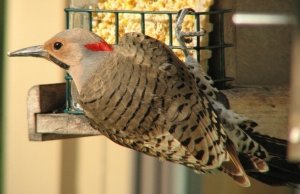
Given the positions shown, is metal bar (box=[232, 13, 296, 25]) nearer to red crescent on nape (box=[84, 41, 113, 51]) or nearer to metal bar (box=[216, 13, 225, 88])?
metal bar (box=[216, 13, 225, 88])

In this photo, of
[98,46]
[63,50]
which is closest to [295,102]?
[98,46]

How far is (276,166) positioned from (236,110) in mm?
286

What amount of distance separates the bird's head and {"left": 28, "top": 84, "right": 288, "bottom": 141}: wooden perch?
0.47ft

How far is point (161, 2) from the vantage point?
14.7ft

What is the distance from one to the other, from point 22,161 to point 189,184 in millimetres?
846

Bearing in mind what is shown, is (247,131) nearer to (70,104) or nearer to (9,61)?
(70,104)

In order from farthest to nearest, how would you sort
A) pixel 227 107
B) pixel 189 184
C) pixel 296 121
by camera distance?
→ pixel 189 184 < pixel 227 107 < pixel 296 121

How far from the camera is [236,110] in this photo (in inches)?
167

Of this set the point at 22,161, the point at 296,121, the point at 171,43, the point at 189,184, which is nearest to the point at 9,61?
the point at 22,161

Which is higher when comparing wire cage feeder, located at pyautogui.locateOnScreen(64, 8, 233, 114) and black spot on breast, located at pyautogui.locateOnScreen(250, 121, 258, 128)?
wire cage feeder, located at pyautogui.locateOnScreen(64, 8, 233, 114)

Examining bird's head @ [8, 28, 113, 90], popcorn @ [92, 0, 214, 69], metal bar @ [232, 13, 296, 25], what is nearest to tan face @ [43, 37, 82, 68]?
bird's head @ [8, 28, 113, 90]

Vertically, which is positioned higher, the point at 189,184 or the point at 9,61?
the point at 9,61

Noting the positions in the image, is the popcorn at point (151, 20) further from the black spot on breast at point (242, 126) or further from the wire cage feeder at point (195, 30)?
the black spot on breast at point (242, 126)

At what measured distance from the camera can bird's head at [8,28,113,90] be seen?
14.1 ft
